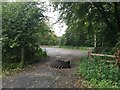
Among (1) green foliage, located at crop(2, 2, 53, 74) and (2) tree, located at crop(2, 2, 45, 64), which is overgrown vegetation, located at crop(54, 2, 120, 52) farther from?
(2) tree, located at crop(2, 2, 45, 64)

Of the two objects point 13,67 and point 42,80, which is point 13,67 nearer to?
point 13,67

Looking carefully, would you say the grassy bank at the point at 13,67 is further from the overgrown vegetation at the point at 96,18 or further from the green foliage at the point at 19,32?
the overgrown vegetation at the point at 96,18

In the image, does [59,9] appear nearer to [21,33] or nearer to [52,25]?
[52,25]

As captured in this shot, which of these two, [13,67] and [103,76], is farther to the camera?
[13,67]

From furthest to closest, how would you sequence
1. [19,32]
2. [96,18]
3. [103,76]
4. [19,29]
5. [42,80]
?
[96,18] → [19,29] → [19,32] → [42,80] → [103,76]

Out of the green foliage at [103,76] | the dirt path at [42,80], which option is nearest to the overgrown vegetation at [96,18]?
the dirt path at [42,80]

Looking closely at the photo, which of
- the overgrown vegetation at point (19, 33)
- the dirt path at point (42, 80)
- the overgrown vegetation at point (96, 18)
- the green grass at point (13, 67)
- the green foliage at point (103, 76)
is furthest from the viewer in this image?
the overgrown vegetation at point (96, 18)

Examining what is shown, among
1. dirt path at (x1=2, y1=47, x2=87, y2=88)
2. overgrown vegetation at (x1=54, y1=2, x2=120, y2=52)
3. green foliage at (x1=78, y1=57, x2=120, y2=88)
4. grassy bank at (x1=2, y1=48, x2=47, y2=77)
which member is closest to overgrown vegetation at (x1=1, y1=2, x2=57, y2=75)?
grassy bank at (x1=2, y1=48, x2=47, y2=77)

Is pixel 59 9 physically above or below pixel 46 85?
above

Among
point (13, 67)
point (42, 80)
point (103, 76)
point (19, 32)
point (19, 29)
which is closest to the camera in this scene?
point (103, 76)

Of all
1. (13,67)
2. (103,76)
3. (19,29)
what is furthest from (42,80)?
(19,29)

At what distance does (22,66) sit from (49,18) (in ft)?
12.9

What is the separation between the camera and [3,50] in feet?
32.7

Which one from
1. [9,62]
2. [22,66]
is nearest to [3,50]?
[9,62]
